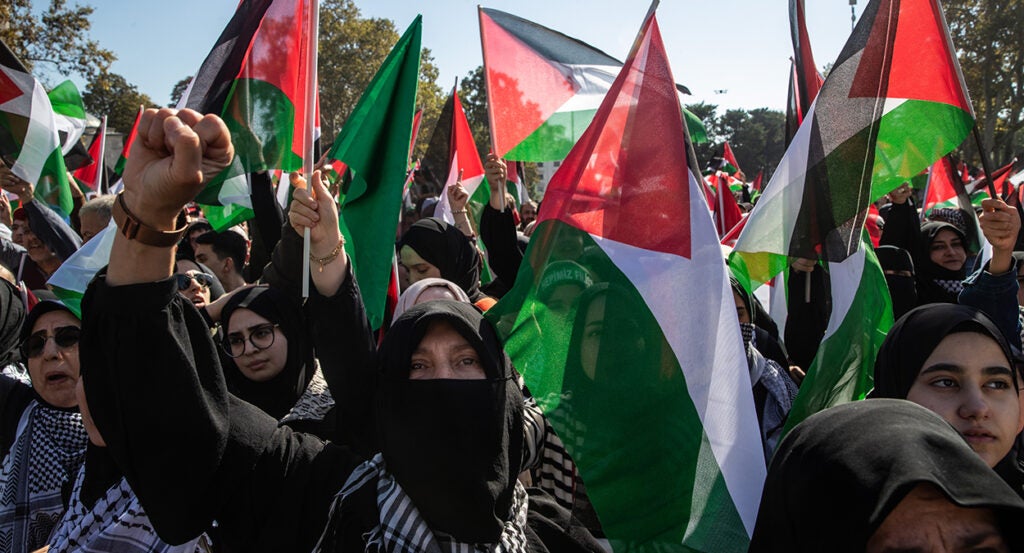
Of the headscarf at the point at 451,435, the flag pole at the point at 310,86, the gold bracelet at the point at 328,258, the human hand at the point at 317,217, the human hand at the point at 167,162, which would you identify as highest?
the flag pole at the point at 310,86

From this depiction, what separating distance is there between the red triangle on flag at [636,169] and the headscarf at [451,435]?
1.65 feet

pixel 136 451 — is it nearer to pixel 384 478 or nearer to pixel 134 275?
pixel 134 275

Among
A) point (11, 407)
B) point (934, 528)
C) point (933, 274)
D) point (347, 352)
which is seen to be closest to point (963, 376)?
point (934, 528)

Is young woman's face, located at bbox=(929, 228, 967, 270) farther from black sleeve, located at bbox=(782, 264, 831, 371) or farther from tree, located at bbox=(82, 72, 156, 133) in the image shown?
tree, located at bbox=(82, 72, 156, 133)

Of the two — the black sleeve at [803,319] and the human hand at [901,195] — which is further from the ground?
the human hand at [901,195]

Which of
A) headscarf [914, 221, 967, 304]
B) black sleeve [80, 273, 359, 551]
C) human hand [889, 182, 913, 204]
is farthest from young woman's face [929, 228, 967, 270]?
black sleeve [80, 273, 359, 551]

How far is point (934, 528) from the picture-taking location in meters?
1.32

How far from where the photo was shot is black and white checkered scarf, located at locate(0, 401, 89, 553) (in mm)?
2609

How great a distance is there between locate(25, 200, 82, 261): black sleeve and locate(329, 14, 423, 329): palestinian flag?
6.84ft

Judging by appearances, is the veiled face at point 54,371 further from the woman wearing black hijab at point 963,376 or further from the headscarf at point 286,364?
the woman wearing black hijab at point 963,376

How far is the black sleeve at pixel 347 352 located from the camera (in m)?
2.01

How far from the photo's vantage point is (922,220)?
229 inches

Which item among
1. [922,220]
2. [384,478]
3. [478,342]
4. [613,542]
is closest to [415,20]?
[478,342]

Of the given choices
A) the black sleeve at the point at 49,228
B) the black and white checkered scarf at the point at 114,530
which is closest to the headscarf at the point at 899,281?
the black and white checkered scarf at the point at 114,530
